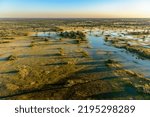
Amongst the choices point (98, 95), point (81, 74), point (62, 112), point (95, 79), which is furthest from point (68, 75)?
point (62, 112)

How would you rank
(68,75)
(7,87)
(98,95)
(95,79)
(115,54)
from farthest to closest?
(115,54) < (68,75) < (95,79) < (7,87) < (98,95)

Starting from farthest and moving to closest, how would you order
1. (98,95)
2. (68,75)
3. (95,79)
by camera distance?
(68,75), (95,79), (98,95)

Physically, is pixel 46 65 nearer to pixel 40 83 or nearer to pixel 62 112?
pixel 40 83

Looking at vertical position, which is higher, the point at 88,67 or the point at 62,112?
the point at 62,112

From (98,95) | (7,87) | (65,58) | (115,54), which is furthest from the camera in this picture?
(115,54)

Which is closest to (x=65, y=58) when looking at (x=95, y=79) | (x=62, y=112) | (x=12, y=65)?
(x=12, y=65)

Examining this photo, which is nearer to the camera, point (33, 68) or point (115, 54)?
point (33, 68)

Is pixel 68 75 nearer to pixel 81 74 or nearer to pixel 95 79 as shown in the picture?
pixel 81 74

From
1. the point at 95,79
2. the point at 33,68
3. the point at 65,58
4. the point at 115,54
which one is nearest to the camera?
the point at 95,79

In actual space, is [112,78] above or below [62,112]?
below
